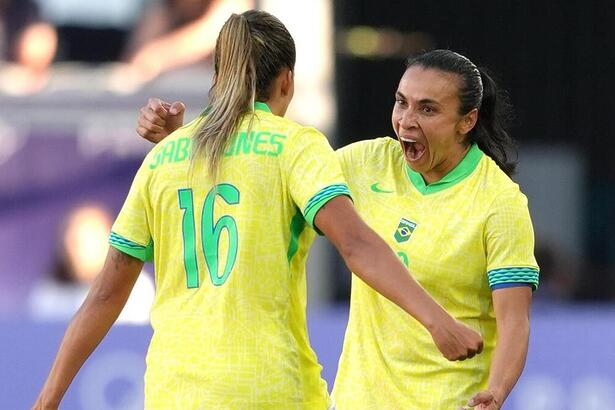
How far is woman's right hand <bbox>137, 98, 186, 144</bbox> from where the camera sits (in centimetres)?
422

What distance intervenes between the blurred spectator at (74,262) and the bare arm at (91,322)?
5.71 m

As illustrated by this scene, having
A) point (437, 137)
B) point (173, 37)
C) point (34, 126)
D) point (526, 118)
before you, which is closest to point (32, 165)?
point (34, 126)

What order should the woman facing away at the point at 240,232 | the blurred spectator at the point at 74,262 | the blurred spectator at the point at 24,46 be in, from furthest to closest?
the blurred spectator at the point at 24,46 < the blurred spectator at the point at 74,262 < the woman facing away at the point at 240,232

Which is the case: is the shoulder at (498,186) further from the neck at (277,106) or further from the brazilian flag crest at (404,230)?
the neck at (277,106)

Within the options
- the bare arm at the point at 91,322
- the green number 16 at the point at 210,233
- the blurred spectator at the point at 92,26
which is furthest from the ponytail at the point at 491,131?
the blurred spectator at the point at 92,26

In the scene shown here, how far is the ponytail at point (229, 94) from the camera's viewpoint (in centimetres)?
381

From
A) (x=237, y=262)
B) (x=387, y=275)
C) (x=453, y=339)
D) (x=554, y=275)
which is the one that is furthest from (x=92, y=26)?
(x=453, y=339)

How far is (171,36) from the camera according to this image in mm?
9914

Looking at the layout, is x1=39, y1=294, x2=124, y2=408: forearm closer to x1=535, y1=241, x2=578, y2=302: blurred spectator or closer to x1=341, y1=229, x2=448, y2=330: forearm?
x1=341, y1=229, x2=448, y2=330: forearm

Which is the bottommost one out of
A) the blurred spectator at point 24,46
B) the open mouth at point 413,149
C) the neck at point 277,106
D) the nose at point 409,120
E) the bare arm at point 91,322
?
the blurred spectator at point 24,46

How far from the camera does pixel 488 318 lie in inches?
169

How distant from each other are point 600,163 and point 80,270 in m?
5.01

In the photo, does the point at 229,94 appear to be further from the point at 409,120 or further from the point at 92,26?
the point at 92,26

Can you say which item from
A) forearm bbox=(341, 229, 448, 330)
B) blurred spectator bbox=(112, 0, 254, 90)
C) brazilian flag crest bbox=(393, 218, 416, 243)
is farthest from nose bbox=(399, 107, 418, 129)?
blurred spectator bbox=(112, 0, 254, 90)
